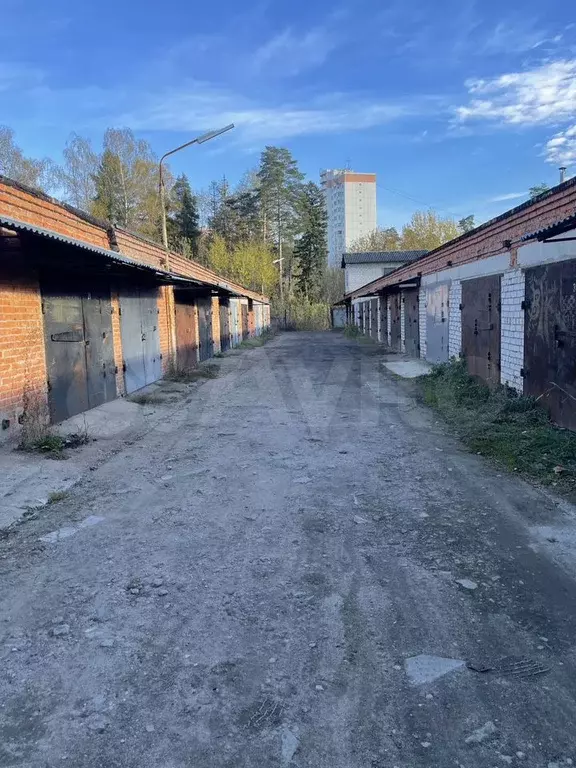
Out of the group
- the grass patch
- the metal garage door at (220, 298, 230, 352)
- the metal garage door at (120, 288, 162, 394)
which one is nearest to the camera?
the grass patch

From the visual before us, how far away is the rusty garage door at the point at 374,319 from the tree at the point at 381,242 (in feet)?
101

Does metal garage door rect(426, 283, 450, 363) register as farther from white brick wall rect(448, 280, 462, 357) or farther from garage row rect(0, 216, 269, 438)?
garage row rect(0, 216, 269, 438)

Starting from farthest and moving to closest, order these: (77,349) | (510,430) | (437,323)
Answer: (437,323) → (77,349) → (510,430)

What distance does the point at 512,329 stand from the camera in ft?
29.7

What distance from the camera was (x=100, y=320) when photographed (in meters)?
9.34

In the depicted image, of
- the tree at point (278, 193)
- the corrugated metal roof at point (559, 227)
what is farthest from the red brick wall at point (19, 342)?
the tree at point (278, 193)

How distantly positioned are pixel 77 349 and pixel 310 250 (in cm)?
4963

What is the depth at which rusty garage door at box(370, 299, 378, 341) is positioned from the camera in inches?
1133

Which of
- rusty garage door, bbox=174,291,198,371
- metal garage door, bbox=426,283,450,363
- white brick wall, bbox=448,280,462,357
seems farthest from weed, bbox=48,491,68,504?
metal garage door, bbox=426,283,450,363

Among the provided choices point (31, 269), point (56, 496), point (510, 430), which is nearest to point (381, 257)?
point (510, 430)

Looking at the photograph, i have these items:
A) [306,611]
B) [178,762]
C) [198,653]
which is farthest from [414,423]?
[178,762]

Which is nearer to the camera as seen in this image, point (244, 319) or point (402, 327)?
point (402, 327)

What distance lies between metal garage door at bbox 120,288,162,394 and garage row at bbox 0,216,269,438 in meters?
0.02

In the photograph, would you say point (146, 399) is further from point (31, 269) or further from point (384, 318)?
point (384, 318)
